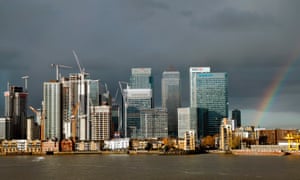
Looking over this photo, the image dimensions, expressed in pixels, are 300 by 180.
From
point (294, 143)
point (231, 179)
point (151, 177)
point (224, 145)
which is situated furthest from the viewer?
point (224, 145)

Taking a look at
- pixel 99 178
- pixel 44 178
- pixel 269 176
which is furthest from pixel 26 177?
pixel 269 176

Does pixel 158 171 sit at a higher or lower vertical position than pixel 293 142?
lower

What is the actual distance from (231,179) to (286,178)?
22.6 ft

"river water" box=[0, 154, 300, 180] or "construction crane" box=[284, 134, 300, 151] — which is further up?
"construction crane" box=[284, 134, 300, 151]

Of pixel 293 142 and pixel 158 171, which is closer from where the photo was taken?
pixel 158 171

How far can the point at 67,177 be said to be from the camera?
221 feet

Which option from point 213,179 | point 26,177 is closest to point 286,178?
point 213,179

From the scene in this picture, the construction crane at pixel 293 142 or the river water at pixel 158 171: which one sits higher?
the construction crane at pixel 293 142

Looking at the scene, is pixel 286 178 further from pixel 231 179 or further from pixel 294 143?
pixel 294 143

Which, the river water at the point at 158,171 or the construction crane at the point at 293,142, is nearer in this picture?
the river water at the point at 158,171

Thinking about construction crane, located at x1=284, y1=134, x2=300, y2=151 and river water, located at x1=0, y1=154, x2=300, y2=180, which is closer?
river water, located at x1=0, y1=154, x2=300, y2=180

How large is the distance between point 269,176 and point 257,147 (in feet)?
390

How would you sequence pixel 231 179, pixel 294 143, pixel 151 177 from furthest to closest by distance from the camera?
pixel 294 143 → pixel 151 177 → pixel 231 179

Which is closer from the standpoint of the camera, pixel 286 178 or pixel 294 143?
pixel 286 178
